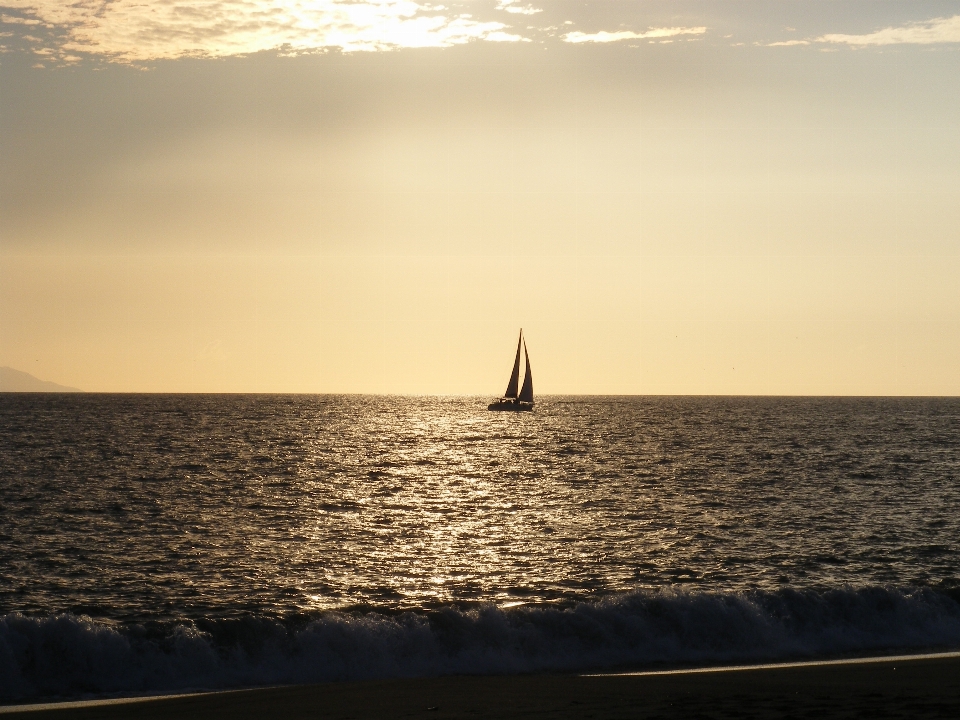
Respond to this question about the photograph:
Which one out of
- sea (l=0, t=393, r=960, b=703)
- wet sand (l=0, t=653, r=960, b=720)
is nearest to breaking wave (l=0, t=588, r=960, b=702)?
sea (l=0, t=393, r=960, b=703)

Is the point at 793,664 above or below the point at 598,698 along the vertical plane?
below

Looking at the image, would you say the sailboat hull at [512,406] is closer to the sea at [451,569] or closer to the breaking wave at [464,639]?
the sea at [451,569]

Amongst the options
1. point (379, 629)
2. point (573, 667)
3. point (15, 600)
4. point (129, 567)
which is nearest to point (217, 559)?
point (129, 567)

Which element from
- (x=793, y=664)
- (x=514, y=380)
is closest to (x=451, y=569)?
(x=793, y=664)

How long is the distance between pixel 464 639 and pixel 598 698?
6.85 m

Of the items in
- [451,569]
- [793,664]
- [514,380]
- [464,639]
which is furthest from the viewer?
[514,380]

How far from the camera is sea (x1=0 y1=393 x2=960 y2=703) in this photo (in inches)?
926

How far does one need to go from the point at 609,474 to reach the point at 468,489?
40.1 ft

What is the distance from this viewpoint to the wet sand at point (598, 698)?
1702 centimetres

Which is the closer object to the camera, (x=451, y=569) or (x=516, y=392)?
(x=451, y=569)

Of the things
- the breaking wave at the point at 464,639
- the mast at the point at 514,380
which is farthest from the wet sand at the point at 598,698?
the mast at the point at 514,380

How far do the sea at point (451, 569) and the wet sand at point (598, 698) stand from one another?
108 inches

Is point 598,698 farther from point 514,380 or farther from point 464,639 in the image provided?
point 514,380

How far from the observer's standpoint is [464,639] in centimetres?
2448
